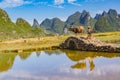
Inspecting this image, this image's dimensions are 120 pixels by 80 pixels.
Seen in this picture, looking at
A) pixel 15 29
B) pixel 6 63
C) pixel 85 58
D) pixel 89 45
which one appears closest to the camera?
pixel 85 58

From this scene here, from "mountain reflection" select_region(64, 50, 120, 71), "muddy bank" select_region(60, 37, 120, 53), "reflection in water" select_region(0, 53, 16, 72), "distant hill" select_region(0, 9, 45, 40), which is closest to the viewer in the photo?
"mountain reflection" select_region(64, 50, 120, 71)

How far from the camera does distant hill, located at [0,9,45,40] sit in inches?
6872

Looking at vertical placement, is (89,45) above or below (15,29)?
below

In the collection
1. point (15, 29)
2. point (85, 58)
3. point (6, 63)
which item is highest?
point (15, 29)

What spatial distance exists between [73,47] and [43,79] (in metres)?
21.0

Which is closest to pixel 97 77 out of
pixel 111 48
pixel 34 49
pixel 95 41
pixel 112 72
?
pixel 112 72

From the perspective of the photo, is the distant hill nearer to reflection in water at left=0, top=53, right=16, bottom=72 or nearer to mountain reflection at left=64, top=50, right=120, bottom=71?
reflection in water at left=0, top=53, right=16, bottom=72

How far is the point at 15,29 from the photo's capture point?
183m

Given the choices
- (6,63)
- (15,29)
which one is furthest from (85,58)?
(15,29)

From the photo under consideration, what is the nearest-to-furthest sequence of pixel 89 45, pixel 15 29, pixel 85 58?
pixel 85 58
pixel 89 45
pixel 15 29

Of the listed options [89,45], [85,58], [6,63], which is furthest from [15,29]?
[85,58]

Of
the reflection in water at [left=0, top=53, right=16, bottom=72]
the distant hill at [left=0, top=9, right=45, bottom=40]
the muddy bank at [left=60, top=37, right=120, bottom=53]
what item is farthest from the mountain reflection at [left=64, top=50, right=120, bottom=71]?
the distant hill at [left=0, top=9, right=45, bottom=40]

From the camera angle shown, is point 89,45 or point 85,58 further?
point 89,45

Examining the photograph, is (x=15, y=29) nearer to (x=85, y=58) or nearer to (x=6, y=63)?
(x=6, y=63)
